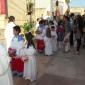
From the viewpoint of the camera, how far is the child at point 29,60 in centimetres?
847

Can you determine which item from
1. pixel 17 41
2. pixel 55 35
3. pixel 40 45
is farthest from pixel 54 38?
pixel 17 41

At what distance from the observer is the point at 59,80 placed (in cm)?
901

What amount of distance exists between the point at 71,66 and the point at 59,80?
210cm

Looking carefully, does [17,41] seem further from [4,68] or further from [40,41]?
[40,41]

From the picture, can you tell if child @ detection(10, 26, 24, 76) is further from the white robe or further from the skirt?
the white robe

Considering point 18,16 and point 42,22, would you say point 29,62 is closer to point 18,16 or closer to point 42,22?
point 42,22

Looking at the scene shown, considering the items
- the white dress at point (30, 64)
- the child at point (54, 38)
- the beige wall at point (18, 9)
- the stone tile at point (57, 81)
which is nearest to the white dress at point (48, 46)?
the child at point (54, 38)

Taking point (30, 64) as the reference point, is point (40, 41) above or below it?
above

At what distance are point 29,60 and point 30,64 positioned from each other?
0.40ft

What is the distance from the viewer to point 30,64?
8.63 m

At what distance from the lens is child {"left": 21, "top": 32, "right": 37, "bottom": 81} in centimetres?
847

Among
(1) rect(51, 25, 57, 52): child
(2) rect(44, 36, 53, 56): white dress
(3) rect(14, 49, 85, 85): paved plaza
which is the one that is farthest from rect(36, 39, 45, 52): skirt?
(1) rect(51, 25, 57, 52): child

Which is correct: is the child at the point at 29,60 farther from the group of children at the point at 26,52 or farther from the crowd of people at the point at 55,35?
the crowd of people at the point at 55,35

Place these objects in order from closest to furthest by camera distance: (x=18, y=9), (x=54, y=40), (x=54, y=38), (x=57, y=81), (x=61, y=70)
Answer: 1. (x=57, y=81)
2. (x=61, y=70)
3. (x=54, y=38)
4. (x=54, y=40)
5. (x=18, y=9)
